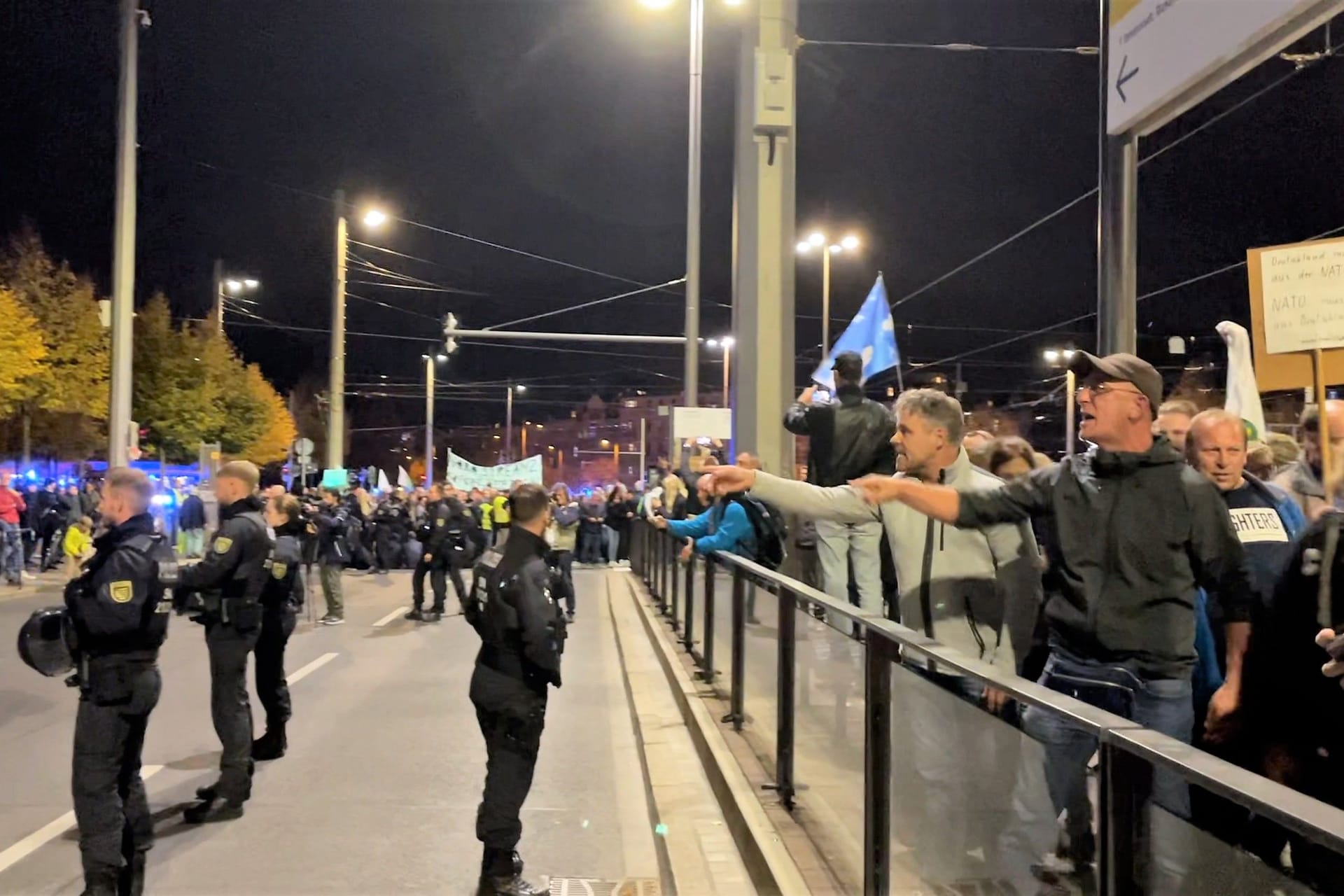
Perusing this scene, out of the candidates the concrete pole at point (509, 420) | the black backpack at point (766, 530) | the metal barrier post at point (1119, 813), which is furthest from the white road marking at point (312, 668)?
the concrete pole at point (509, 420)

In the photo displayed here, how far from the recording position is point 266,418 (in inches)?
1869

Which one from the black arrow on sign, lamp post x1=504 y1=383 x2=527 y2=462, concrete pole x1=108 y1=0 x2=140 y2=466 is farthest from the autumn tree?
the black arrow on sign

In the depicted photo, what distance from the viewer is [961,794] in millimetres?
3410

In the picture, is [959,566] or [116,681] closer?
[959,566]

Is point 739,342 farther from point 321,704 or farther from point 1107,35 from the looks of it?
point 321,704

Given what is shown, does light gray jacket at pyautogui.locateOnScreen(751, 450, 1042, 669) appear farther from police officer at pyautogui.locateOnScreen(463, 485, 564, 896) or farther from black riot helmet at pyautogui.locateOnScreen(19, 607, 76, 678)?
black riot helmet at pyautogui.locateOnScreen(19, 607, 76, 678)

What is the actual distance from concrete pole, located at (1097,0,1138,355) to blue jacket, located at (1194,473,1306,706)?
2270 millimetres

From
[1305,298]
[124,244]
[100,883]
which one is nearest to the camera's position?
[100,883]

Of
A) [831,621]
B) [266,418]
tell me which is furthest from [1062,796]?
[266,418]

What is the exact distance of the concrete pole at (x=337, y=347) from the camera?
3044 centimetres

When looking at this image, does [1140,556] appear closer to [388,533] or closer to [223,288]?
[388,533]

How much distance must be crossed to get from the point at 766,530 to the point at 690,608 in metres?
2.32

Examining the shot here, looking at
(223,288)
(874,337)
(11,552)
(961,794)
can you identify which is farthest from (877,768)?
(223,288)

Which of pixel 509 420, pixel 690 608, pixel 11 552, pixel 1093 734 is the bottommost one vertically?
pixel 11 552
